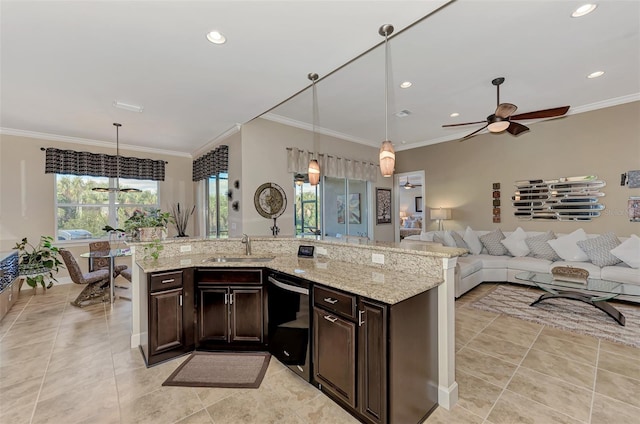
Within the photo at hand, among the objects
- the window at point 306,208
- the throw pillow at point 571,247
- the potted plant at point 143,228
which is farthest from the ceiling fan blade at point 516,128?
the potted plant at point 143,228

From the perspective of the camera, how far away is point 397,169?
7109mm

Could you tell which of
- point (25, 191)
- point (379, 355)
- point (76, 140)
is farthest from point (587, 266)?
point (25, 191)

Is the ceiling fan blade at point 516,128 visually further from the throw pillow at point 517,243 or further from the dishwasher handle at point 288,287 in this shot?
the dishwasher handle at point 288,287

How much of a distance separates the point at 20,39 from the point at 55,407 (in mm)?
2967

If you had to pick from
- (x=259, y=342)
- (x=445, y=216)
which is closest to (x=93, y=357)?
(x=259, y=342)

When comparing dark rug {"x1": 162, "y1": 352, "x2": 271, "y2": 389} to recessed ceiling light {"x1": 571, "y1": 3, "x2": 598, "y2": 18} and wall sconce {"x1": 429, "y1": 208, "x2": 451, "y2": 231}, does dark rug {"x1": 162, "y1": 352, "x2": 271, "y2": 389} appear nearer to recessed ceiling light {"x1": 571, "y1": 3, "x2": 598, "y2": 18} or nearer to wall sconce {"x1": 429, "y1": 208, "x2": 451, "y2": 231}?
recessed ceiling light {"x1": 571, "y1": 3, "x2": 598, "y2": 18}

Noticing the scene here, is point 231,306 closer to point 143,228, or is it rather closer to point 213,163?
point 143,228

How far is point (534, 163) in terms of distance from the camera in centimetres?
516

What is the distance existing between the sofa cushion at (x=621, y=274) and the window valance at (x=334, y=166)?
424 centimetres

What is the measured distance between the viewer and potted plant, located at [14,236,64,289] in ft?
14.3

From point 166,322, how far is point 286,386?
125cm

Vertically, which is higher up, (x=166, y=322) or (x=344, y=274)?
(x=344, y=274)

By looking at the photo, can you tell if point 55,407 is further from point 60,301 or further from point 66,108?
point 66,108

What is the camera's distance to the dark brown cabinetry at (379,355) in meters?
1.60
